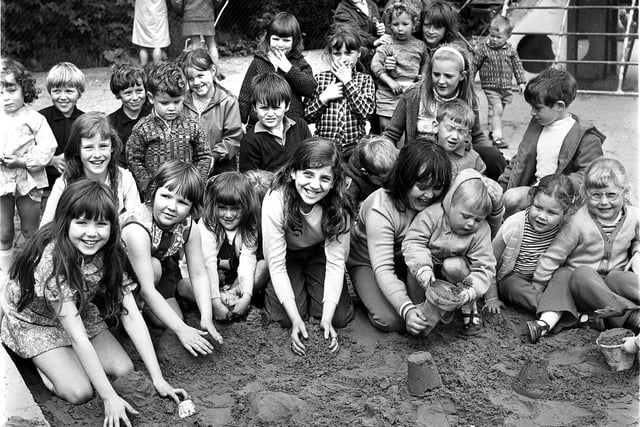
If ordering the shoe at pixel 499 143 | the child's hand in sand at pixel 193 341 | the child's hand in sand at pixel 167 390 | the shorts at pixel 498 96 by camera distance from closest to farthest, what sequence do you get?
1. the child's hand in sand at pixel 167 390
2. the child's hand in sand at pixel 193 341
3. the shoe at pixel 499 143
4. the shorts at pixel 498 96

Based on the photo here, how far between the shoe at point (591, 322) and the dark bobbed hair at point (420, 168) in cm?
104

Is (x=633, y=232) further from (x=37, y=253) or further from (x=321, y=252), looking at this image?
(x=37, y=253)

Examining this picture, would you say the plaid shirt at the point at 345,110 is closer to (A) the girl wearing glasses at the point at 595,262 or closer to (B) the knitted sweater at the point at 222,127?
(B) the knitted sweater at the point at 222,127

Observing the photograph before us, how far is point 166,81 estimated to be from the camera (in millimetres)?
5004

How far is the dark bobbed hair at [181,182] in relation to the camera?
13.4 feet

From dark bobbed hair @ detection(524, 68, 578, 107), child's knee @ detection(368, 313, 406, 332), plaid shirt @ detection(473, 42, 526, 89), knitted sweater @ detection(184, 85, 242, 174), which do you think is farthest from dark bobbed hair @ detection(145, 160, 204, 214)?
plaid shirt @ detection(473, 42, 526, 89)

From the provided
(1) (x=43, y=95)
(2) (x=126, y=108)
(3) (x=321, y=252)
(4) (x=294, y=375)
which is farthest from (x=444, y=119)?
(1) (x=43, y=95)

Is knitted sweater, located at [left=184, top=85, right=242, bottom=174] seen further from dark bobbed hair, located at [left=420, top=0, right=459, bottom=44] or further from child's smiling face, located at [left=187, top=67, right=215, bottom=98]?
dark bobbed hair, located at [left=420, top=0, right=459, bottom=44]

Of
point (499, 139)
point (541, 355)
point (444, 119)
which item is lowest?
point (541, 355)

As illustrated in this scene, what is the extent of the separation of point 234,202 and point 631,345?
2.18 meters

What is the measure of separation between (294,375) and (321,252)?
2.70 ft

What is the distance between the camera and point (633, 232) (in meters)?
4.50

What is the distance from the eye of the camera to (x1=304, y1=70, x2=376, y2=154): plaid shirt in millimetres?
5633

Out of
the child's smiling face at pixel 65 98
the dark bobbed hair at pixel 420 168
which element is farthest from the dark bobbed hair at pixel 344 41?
the child's smiling face at pixel 65 98
